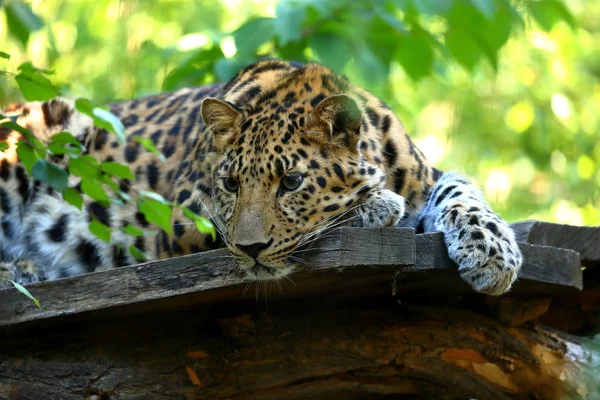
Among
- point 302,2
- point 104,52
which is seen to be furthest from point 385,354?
point 104,52

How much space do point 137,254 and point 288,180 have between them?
4.86 feet

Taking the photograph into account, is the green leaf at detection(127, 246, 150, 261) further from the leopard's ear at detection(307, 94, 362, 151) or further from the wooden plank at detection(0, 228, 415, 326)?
the leopard's ear at detection(307, 94, 362, 151)

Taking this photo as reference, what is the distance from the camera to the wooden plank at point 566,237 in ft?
17.3

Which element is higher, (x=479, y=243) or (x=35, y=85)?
(x=35, y=85)

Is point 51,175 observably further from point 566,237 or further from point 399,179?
point 566,237

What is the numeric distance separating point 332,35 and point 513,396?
287cm

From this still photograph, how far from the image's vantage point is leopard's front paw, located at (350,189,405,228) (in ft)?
15.3

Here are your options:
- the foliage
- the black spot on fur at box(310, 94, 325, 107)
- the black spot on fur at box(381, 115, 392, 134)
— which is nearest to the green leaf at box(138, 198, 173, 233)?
the foliage

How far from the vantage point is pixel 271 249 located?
426cm

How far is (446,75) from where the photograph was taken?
7.33 m

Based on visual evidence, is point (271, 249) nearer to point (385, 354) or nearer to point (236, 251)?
point (236, 251)

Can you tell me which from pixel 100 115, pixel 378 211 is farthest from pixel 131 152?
pixel 378 211

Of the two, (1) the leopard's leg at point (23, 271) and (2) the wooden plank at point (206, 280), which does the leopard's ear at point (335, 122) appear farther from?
(1) the leopard's leg at point (23, 271)

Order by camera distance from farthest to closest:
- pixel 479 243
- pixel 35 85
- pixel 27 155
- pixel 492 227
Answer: pixel 492 227
pixel 27 155
pixel 479 243
pixel 35 85
